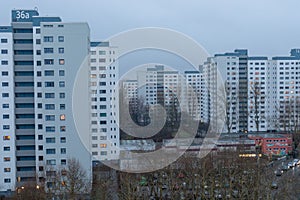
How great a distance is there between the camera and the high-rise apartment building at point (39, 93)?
558cm

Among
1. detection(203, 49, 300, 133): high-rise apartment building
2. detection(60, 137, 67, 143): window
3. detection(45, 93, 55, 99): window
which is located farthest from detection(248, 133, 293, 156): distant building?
detection(45, 93, 55, 99): window

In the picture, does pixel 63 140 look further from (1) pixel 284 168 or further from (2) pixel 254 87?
(2) pixel 254 87

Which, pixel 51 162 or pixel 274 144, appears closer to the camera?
pixel 51 162

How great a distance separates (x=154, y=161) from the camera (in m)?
4.92

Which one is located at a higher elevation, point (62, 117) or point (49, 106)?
point (49, 106)

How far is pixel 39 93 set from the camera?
5738mm

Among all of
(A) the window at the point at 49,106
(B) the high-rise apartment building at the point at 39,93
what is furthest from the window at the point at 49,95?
(A) the window at the point at 49,106

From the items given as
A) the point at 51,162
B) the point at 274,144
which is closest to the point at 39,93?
the point at 51,162

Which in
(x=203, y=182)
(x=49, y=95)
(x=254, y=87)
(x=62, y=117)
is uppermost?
(x=254, y=87)

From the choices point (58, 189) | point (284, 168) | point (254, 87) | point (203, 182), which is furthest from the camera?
point (254, 87)

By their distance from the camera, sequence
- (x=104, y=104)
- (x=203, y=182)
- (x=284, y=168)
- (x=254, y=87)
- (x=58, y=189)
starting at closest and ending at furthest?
(x=203, y=182), (x=58, y=189), (x=284, y=168), (x=104, y=104), (x=254, y=87)

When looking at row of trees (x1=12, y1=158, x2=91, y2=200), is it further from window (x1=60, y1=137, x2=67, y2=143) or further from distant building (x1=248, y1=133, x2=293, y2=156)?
distant building (x1=248, y1=133, x2=293, y2=156)

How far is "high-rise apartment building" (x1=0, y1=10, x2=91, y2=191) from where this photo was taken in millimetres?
5578

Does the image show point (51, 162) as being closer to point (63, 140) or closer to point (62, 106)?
point (63, 140)
